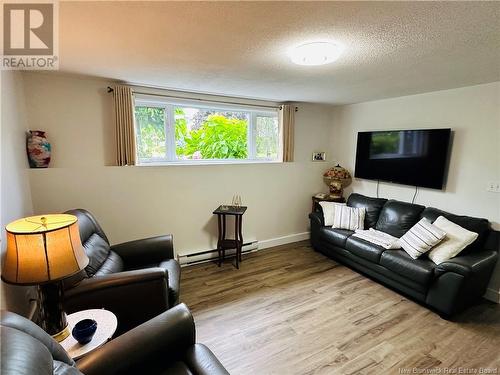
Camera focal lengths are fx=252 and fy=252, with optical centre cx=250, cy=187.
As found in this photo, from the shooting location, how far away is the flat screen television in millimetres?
2957

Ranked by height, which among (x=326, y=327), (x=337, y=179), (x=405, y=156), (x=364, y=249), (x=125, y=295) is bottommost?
A: (x=326, y=327)

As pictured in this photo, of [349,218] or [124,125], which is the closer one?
[124,125]

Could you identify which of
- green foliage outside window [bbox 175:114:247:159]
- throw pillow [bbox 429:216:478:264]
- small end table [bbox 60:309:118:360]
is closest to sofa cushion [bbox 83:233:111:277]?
small end table [bbox 60:309:118:360]

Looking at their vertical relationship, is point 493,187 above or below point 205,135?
below

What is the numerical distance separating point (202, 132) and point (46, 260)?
8.12 ft

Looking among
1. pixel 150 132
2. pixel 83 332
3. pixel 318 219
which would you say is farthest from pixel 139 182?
pixel 318 219

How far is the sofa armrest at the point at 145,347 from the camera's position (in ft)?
3.73

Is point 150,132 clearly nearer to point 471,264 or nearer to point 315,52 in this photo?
point 315,52

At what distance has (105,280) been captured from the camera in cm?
174

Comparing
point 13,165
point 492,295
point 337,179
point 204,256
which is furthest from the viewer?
point 337,179

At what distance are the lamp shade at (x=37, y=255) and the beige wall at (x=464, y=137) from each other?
3692 millimetres

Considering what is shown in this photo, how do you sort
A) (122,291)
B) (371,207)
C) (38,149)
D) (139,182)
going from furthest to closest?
(371,207) < (139,182) < (38,149) < (122,291)

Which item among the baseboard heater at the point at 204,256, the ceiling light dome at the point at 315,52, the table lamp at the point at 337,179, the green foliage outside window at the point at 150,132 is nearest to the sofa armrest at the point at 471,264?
the table lamp at the point at 337,179

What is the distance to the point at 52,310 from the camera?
140 cm
